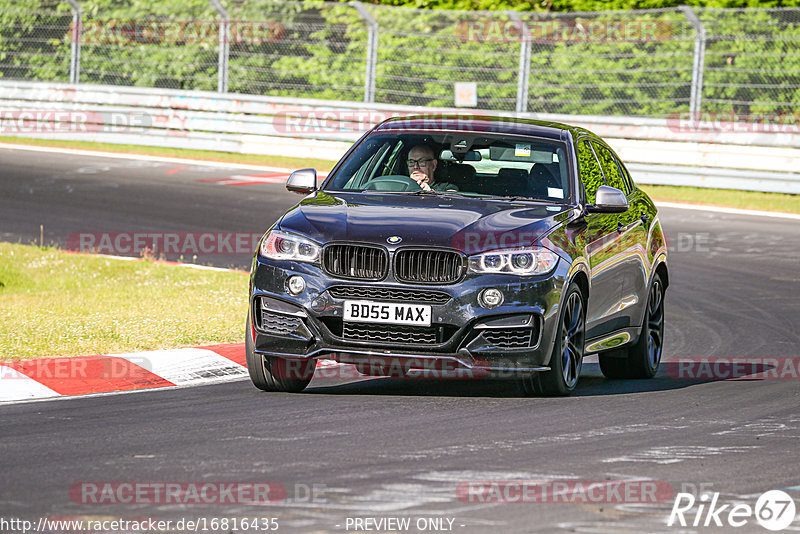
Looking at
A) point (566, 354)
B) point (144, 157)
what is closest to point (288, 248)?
point (566, 354)

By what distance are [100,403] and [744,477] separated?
3747mm

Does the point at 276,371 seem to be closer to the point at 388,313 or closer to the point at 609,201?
the point at 388,313

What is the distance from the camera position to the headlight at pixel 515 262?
8.51 m

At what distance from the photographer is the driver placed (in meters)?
9.78

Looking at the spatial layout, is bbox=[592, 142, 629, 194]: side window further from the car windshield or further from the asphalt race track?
the asphalt race track

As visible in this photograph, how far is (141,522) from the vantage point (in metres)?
5.64

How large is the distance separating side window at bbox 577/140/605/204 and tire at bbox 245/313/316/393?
221cm

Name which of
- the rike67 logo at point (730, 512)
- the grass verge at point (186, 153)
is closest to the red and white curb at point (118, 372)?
the rike67 logo at point (730, 512)

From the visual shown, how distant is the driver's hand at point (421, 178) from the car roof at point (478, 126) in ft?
1.42

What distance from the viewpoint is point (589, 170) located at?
33.5 ft

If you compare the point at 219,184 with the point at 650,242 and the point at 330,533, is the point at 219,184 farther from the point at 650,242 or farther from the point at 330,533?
the point at 330,533

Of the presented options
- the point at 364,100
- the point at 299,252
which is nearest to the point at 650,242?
the point at 299,252

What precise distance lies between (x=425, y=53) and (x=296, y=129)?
9.11 ft

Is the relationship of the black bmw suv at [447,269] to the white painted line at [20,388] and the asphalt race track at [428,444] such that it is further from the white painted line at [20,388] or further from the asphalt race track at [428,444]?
the white painted line at [20,388]
